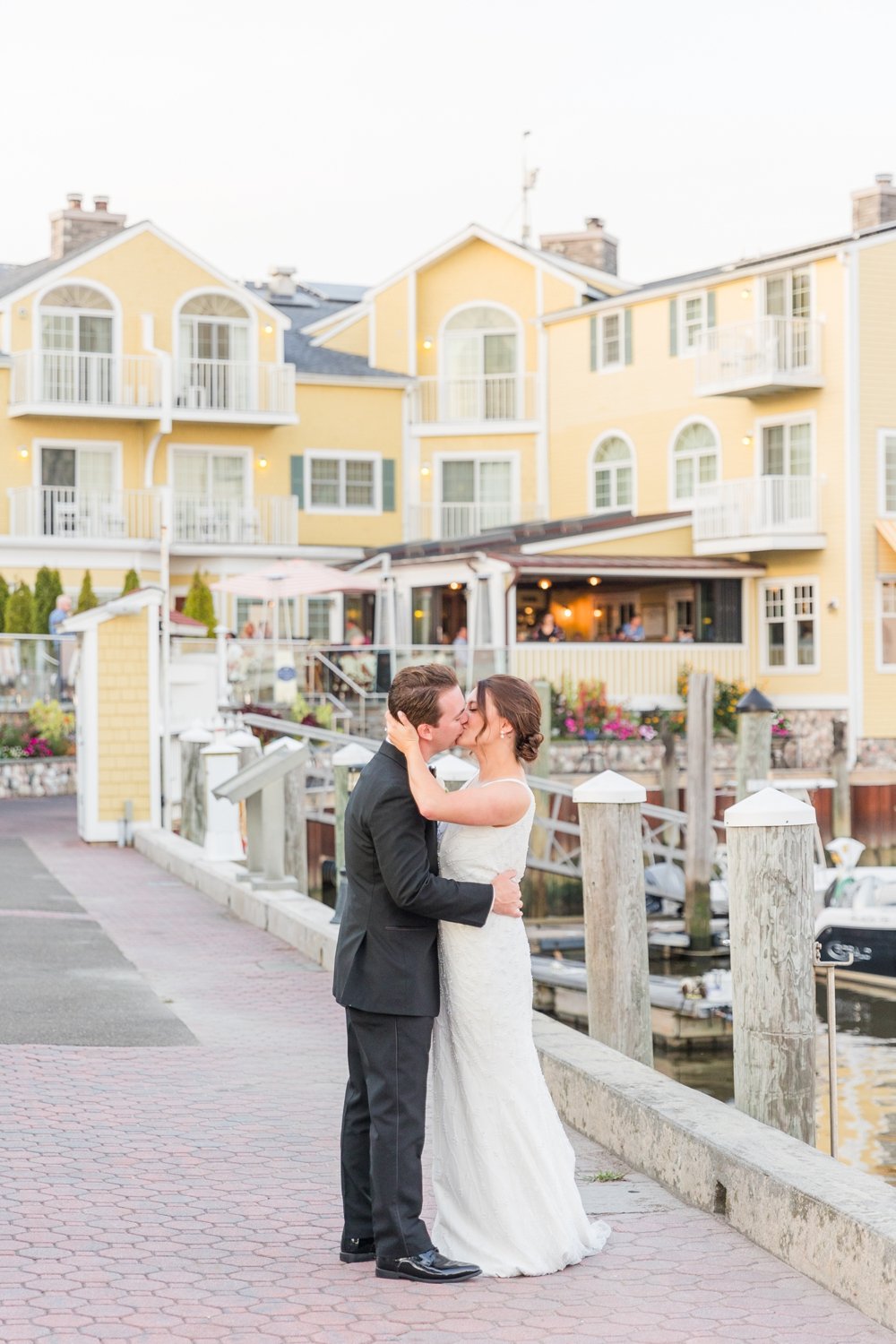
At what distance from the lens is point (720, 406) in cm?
3734

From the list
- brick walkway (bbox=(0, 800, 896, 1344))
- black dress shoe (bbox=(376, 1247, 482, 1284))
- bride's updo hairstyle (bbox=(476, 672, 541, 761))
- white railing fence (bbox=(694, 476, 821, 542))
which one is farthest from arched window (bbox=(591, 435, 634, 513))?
black dress shoe (bbox=(376, 1247, 482, 1284))

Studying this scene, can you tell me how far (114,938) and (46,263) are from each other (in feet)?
108

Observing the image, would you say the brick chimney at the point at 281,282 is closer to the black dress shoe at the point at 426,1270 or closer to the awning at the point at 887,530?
the awning at the point at 887,530

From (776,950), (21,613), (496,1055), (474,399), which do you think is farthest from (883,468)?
(496,1055)

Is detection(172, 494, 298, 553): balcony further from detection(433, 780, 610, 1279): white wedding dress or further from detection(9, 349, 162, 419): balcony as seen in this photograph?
detection(433, 780, 610, 1279): white wedding dress

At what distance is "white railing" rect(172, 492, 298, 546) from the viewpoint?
4056 cm

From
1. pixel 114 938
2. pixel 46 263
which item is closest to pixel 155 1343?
pixel 114 938

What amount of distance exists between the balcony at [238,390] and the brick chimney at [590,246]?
844 centimetres

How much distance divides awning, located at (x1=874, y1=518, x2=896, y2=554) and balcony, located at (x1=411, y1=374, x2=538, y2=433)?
9420 mm

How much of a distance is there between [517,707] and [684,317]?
33718 millimetres

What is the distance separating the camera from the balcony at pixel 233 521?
1596 inches

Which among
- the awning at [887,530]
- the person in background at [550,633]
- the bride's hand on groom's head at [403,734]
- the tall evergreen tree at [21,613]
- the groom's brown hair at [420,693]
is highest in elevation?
the awning at [887,530]

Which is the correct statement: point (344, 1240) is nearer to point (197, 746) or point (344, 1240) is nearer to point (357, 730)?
point (197, 746)

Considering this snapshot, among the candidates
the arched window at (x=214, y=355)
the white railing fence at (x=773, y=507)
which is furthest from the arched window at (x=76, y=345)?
the white railing fence at (x=773, y=507)
